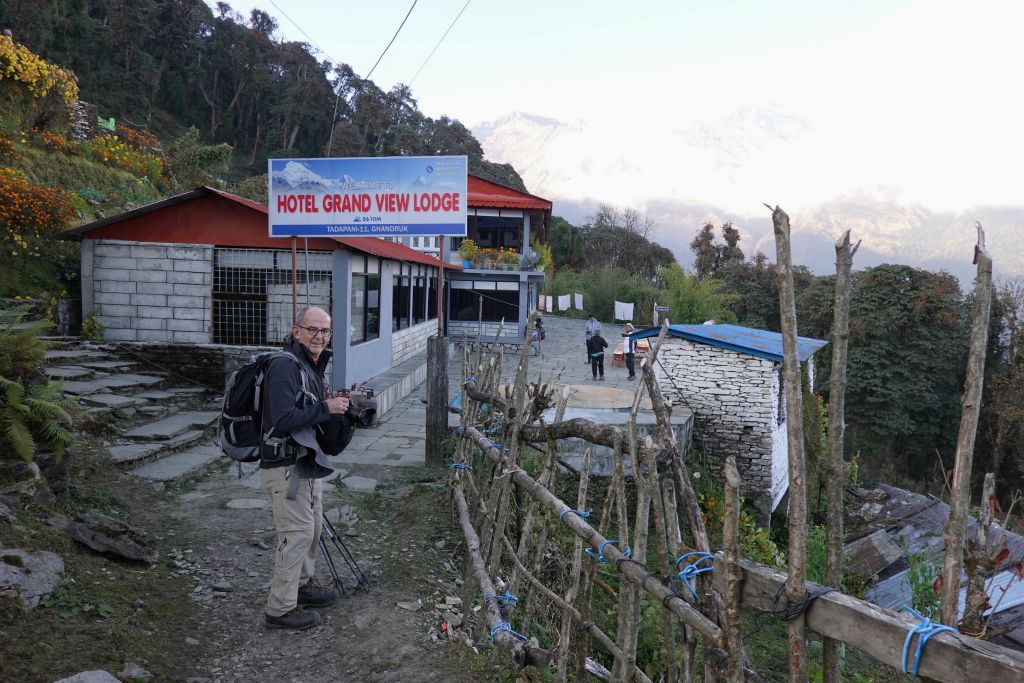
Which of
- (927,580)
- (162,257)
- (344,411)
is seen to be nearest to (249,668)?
(344,411)

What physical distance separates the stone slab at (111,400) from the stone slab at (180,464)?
1.48 meters

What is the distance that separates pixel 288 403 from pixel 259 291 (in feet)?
27.7

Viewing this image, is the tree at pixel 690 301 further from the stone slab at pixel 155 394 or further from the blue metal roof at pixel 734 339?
the stone slab at pixel 155 394

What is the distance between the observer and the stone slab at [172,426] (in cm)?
803

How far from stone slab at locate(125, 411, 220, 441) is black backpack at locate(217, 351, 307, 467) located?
4.89 m

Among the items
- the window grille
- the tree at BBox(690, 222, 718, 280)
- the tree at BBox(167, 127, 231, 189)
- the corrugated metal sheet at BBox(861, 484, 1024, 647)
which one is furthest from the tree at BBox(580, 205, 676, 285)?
the window grille

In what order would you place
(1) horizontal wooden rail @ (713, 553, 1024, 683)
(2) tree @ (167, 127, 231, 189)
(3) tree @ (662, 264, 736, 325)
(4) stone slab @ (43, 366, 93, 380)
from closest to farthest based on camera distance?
1. (1) horizontal wooden rail @ (713, 553, 1024, 683)
2. (4) stone slab @ (43, 366, 93, 380)
3. (2) tree @ (167, 127, 231, 189)
4. (3) tree @ (662, 264, 736, 325)

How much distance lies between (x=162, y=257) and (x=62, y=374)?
9.61 feet

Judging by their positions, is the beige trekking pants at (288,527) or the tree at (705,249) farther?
the tree at (705,249)

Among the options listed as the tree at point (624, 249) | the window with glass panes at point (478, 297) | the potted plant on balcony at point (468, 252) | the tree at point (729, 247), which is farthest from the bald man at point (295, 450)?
the tree at point (624, 249)

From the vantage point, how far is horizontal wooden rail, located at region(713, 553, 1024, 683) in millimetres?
1573

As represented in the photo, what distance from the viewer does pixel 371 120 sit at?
48688 millimetres

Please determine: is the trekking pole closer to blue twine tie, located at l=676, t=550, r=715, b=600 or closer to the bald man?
the bald man

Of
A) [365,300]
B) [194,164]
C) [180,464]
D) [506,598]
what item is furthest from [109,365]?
[194,164]
